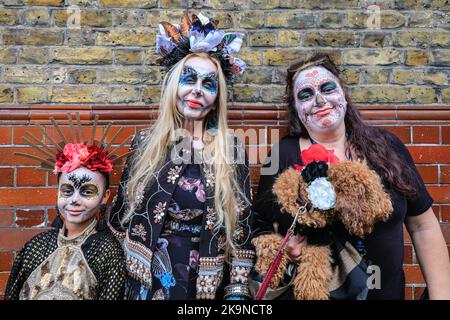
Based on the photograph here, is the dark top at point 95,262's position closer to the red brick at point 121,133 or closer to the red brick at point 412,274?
the red brick at point 121,133

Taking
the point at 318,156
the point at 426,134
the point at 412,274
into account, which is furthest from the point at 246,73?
the point at 412,274

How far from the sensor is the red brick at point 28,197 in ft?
10.4

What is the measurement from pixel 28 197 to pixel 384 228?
216cm

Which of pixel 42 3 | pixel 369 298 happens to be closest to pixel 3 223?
pixel 42 3

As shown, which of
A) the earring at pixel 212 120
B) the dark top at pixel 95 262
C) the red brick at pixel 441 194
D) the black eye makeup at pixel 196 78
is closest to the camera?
the dark top at pixel 95 262

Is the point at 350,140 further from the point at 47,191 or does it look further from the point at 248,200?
the point at 47,191

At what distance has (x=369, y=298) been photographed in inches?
101

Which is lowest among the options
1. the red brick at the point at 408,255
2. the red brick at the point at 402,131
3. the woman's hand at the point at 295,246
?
the red brick at the point at 408,255

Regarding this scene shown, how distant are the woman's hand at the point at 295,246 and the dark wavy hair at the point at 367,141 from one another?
56cm

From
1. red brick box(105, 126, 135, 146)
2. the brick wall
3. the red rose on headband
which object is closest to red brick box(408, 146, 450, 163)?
the brick wall

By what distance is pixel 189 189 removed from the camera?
2764 millimetres

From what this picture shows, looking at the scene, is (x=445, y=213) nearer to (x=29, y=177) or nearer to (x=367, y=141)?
(x=367, y=141)

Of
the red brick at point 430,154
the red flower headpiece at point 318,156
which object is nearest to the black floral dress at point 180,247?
the red flower headpiece at point 318,156
